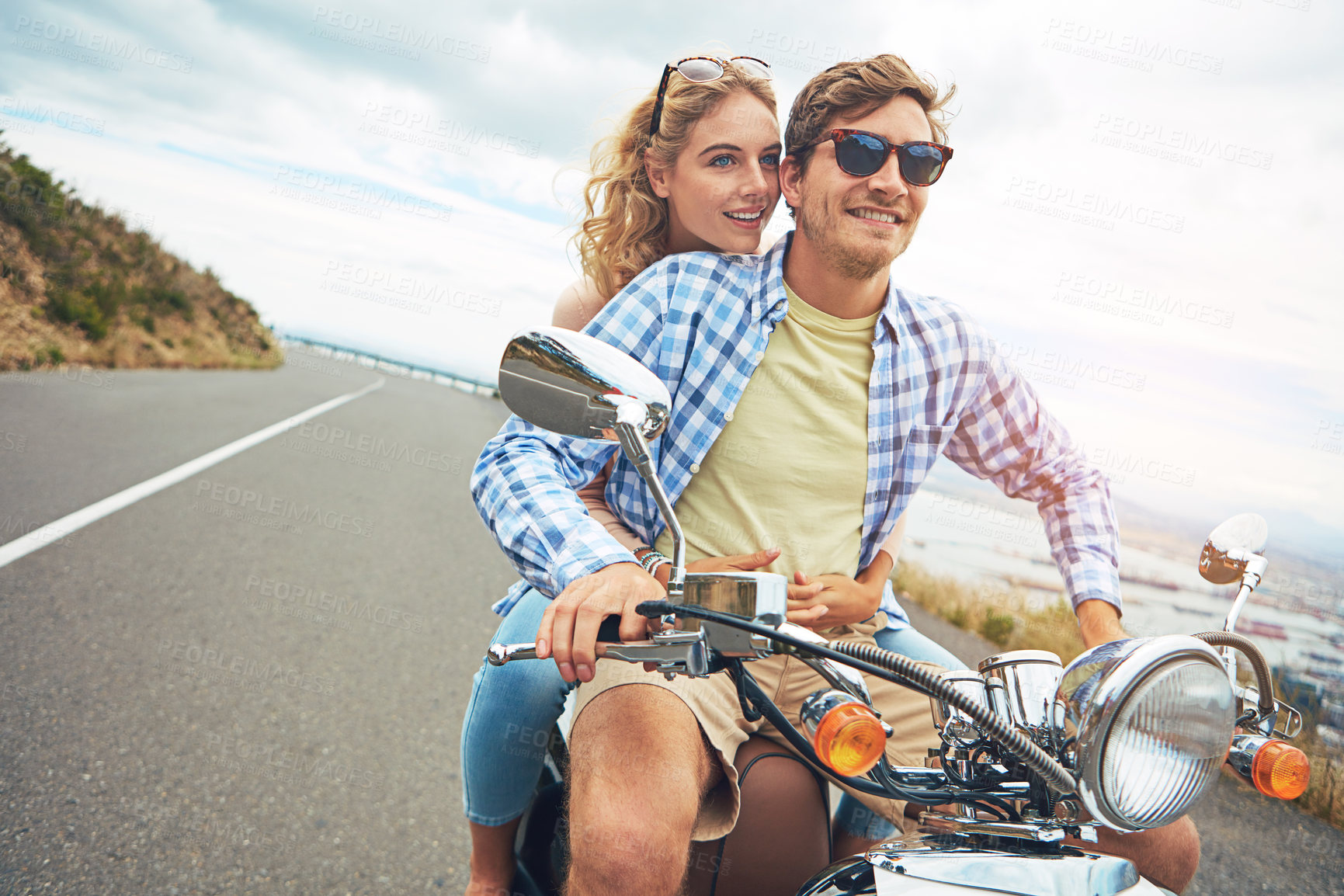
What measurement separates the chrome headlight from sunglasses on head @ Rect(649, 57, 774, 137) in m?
2.22

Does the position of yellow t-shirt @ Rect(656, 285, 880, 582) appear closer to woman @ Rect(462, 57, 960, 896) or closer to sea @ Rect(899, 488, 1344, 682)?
woman @ Rect(462, 57, 960, 896)

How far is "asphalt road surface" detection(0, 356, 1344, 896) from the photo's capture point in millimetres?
2523

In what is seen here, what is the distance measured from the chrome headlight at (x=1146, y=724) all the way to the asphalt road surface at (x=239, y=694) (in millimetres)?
2189

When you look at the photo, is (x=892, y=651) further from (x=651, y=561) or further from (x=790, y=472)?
(x=651, y=561)

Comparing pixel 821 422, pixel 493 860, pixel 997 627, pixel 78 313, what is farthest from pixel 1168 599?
pixel 78 313

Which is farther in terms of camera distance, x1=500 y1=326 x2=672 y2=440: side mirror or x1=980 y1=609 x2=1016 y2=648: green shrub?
x1=980 y1=609 x2=1016 y2=648: green shrub

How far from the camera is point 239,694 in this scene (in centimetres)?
348

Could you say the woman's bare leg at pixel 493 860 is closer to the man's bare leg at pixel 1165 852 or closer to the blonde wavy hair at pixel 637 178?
the man's bare leg at pixel 1165 852

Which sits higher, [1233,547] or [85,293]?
[1233,547]

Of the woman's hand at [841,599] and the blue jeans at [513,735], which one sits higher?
the woman's hand at [841,599]

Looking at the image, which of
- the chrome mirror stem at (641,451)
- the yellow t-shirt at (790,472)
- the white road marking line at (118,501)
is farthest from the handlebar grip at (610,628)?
the white road marking line at (118,501)

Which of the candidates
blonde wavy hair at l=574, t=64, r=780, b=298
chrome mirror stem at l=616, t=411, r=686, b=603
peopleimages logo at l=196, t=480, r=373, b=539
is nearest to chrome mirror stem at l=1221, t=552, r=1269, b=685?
chrome mirror stem at l=616, t=411, r=686, b=603

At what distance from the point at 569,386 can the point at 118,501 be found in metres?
5.58

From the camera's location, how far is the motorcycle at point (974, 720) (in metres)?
0.98
